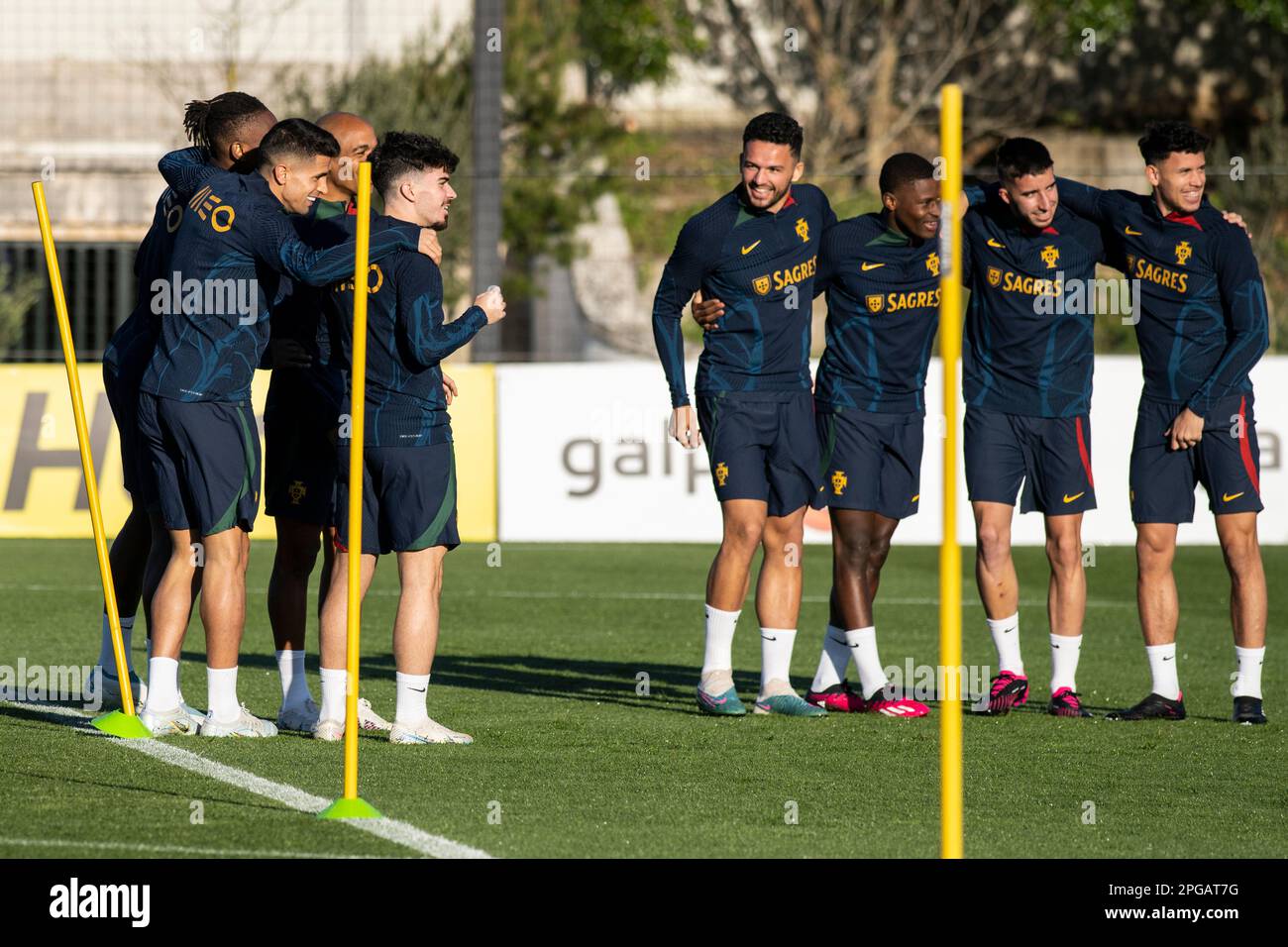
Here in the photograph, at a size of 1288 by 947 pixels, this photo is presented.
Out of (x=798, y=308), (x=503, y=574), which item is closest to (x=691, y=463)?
(x=503, y=574)

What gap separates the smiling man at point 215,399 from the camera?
6.91 metres

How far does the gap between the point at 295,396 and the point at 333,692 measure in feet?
3.56

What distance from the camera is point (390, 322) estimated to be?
6.91 m

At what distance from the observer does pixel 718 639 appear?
7898 mm

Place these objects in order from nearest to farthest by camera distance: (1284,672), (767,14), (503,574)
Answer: (1284,672), (503,574), (767,14)

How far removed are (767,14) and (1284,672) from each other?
2300 cm

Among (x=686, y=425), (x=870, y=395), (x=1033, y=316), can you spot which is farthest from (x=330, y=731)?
(x=1033, y=316)

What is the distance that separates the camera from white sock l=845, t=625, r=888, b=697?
815 cm

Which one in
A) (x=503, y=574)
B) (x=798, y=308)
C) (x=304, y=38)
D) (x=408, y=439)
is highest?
(x=304, y=38)

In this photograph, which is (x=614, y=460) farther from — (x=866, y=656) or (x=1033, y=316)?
(x=1033, y=316)

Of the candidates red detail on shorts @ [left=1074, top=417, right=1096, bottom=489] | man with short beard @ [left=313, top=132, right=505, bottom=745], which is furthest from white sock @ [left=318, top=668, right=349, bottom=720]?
red detail on shorts @ [left=1074, top=417, right=1096, bottom=489]

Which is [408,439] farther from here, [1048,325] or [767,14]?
[767,14]

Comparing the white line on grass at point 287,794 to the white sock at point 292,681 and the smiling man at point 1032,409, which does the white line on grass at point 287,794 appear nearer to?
the white sock at point 292,681
